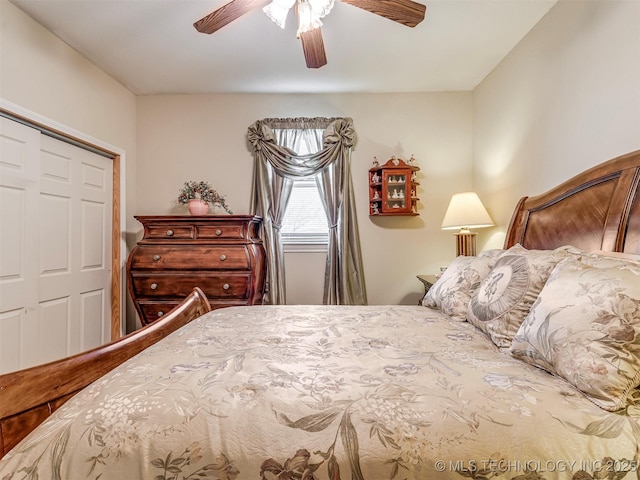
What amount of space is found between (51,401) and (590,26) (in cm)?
284

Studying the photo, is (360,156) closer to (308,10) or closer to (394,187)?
(394,187)

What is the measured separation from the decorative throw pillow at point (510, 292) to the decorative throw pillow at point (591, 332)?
0.13 meters

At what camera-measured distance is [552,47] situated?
2.08 m

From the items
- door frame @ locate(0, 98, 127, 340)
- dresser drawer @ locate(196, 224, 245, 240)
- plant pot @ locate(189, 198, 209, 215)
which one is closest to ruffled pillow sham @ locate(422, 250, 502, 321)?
dresser drawer @ locate(196, 224, 245, 240)

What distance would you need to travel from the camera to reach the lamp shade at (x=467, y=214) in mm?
2590

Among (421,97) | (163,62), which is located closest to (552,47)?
(421,97)

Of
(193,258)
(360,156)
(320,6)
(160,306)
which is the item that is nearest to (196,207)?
(193,258)

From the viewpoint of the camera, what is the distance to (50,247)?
2.39 m

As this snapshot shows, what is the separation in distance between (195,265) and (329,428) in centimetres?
232

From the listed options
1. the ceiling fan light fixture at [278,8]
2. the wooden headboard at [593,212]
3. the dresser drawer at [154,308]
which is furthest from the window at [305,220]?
the wooden headboard at [593,212]

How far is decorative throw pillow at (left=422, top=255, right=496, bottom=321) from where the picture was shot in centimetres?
157

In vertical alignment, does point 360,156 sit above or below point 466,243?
above

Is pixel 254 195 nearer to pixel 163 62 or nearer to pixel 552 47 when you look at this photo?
pixel 163 62

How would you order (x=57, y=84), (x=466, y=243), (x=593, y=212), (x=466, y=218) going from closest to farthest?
(x=593, y=212), (x=57, y=84), (x=466, y=218), (x=466, y=243)
